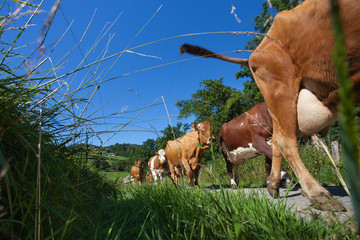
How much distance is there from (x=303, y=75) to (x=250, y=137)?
110 inches

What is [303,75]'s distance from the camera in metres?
2.16

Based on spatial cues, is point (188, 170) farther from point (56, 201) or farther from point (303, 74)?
point (56, 201)

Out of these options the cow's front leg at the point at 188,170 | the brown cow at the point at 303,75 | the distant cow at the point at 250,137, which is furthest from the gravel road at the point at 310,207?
the cow's front leg at the point at 188,170

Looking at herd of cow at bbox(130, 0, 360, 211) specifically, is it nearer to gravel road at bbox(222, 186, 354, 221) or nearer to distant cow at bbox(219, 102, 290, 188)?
gravel road at bbox(222, 186, 354, 221)

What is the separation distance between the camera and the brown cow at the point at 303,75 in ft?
6.21

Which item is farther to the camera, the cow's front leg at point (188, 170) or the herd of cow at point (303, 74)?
the cow's front leg at point (188, 170)

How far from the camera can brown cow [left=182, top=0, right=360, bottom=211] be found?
1893mm

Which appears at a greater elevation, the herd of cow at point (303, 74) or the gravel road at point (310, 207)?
the herd of cow at point (303, 74)

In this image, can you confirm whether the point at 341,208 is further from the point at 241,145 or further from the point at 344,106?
the point at 241,145

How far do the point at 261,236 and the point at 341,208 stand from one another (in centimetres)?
85

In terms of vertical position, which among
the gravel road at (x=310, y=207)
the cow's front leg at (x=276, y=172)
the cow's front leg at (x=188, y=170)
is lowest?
the gravel road at (x=310, y=207)

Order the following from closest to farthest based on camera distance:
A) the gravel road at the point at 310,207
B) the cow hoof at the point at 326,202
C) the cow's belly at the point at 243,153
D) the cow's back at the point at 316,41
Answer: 1. the gravel road at the point at 310,207
2. the cow hoof at the point at 326,202
3. the cow's back at the point at 316,41
4. the cow's belly at the point at 243,153

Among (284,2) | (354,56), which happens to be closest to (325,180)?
(354,56)

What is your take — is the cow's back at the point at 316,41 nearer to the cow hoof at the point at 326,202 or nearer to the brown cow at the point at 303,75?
the brown cow at the point at 303,75
